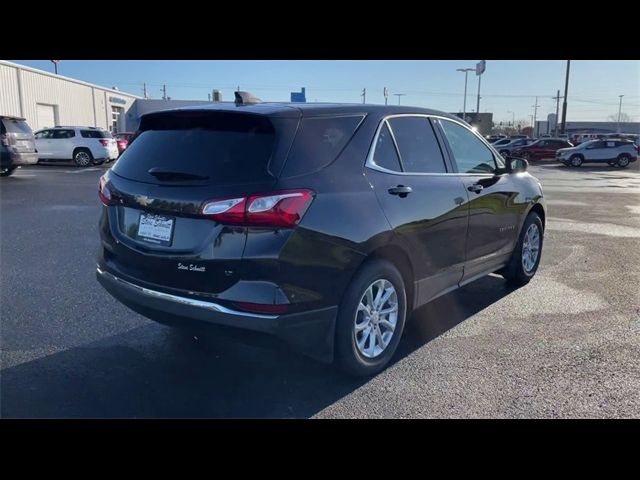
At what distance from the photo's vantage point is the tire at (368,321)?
3.29 meters

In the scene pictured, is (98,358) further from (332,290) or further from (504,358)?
(504,358)

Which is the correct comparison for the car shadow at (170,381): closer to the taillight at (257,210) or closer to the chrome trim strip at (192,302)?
the chrome trim strip at (192,302)

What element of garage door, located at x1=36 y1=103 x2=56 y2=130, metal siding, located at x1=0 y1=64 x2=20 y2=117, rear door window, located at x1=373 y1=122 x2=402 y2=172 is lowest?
rear door window, located at x1=373 y1=122 x2=402 y2=172

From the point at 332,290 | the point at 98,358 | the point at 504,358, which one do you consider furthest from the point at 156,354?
the point at 504,358

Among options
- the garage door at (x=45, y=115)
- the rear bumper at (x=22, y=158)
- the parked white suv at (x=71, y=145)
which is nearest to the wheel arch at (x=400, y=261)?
the rear bumper at (x=22, y=158)

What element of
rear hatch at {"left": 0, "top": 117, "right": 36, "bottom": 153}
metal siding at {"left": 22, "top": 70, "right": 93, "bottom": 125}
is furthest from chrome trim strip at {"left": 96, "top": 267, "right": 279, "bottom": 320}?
metal siding at {"left": 22, "top": 70, "right": 93, "bottom": 125}

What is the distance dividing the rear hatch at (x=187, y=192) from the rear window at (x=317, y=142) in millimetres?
131

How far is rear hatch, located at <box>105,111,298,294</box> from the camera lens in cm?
291

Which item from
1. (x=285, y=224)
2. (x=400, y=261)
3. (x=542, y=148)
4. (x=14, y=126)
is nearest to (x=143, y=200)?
(x=285, y=224)

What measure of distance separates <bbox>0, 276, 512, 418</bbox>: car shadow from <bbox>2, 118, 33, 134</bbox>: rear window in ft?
48.3

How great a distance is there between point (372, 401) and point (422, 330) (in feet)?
4.43

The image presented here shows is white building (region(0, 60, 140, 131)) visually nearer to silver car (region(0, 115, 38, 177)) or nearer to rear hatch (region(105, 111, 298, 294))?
silver car (region(0, 115, 38, 177))

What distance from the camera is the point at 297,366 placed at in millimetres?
3750

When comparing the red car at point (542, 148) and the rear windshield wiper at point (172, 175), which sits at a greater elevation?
the rear windshield wiper at point (172, 175)
